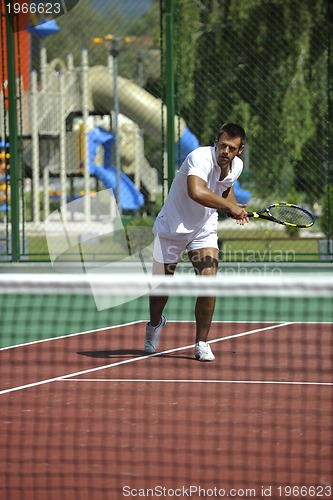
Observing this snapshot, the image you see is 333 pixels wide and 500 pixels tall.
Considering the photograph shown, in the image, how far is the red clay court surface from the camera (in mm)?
4133

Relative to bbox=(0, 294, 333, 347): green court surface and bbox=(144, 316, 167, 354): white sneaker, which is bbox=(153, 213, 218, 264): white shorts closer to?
bbox=(144, 316, 167, 354): white sneaker

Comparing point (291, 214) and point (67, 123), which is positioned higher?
point (291, 214)

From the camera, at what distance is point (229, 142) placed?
6617 millimetres

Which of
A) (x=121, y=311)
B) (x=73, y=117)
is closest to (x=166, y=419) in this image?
(x=121, y=311)

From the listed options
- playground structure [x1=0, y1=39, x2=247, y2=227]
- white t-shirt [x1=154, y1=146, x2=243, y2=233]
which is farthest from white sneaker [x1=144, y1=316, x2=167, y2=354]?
playground structure [x1=0, y1=39, x2=247, y2=227]

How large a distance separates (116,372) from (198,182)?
126cm

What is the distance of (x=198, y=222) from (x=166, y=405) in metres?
1.68

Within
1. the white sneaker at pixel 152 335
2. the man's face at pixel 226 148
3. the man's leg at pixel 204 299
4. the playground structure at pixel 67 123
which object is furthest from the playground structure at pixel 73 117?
the man's face at pixel 226 148

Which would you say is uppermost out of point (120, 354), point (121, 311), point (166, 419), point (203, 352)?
point (166, 419)

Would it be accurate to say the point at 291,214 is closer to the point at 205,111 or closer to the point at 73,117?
the point at 205,111

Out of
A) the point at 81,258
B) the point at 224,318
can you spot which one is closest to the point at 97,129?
the point at 81,258

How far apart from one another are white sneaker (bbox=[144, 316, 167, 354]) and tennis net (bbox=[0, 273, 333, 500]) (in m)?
0.07

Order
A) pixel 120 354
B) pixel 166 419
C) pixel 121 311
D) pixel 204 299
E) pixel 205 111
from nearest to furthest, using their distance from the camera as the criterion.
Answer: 1. pixel 166 419
2. pixel 204 299
3. pixel 120 354
4. pixel 121 311
5. pixel 205 111

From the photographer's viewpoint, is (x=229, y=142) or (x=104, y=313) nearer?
(x=229, y=142)
